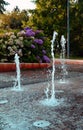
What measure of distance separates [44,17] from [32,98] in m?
22.8

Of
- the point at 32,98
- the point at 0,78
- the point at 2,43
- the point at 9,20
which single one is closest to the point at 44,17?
the point at 9,20

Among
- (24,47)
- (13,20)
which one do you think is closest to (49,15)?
(13,20)

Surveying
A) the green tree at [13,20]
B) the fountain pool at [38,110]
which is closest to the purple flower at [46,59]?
the fountain pool at [38,110]

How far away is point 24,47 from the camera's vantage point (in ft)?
41.6

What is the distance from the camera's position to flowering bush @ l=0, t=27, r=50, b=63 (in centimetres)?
1230

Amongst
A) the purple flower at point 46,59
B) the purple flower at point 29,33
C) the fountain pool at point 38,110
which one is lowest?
the purple flower at point 46,59

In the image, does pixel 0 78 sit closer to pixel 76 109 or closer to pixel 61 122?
pixel 76 109

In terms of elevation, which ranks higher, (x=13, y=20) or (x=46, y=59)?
(x=13, y=20)

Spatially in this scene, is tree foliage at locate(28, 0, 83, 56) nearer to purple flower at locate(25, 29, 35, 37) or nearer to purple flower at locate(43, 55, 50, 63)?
purple flower at locate(25, 29, 35, 37)

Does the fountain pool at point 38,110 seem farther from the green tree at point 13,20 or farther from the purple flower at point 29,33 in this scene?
the green tree at point 13,20

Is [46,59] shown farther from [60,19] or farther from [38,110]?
[60,19]

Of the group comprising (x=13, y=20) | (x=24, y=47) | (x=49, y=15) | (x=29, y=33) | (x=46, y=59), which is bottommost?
(x=46, y=59)

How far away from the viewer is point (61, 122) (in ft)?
14.8

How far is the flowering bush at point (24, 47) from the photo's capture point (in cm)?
1230
